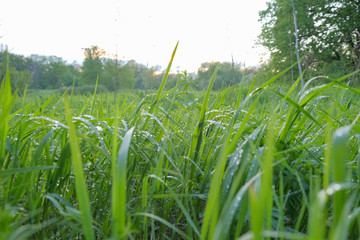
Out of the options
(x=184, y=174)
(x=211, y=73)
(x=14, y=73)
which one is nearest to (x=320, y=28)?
(x=211, y=73)

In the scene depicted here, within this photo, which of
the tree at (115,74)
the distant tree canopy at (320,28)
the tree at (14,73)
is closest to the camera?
the tree at (14,73)

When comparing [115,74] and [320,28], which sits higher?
[320,28]

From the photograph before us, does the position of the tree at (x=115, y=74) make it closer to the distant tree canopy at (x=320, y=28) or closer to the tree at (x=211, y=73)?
the tree at (x=211, y=73)

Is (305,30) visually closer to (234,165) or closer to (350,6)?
(350,6)

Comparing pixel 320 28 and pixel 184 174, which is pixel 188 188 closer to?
pixel 184 174

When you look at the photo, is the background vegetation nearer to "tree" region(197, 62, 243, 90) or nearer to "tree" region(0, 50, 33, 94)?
"tree" region(0, 50, 33, 94)

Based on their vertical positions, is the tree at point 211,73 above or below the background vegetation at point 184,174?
above

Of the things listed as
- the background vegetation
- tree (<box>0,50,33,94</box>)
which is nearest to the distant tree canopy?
tree (<box>0,50,33,94</box>)

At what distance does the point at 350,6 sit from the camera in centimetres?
1873

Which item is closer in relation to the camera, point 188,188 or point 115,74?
point 188,188

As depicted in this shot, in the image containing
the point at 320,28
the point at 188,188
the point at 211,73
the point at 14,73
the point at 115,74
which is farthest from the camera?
the point at 320,28

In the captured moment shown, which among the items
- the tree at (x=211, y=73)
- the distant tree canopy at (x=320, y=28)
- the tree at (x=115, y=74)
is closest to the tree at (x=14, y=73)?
the tree at (x=115, y=74)

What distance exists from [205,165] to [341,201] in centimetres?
62

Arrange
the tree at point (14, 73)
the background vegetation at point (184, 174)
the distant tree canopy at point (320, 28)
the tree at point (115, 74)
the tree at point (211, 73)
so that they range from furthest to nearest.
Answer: the distant tree canopy at point (320, 28) → the tree at point (115, 74) → the tree at point (211, 73) → the tree at point (14, 73) → the background vegetation at point (184, 174)
